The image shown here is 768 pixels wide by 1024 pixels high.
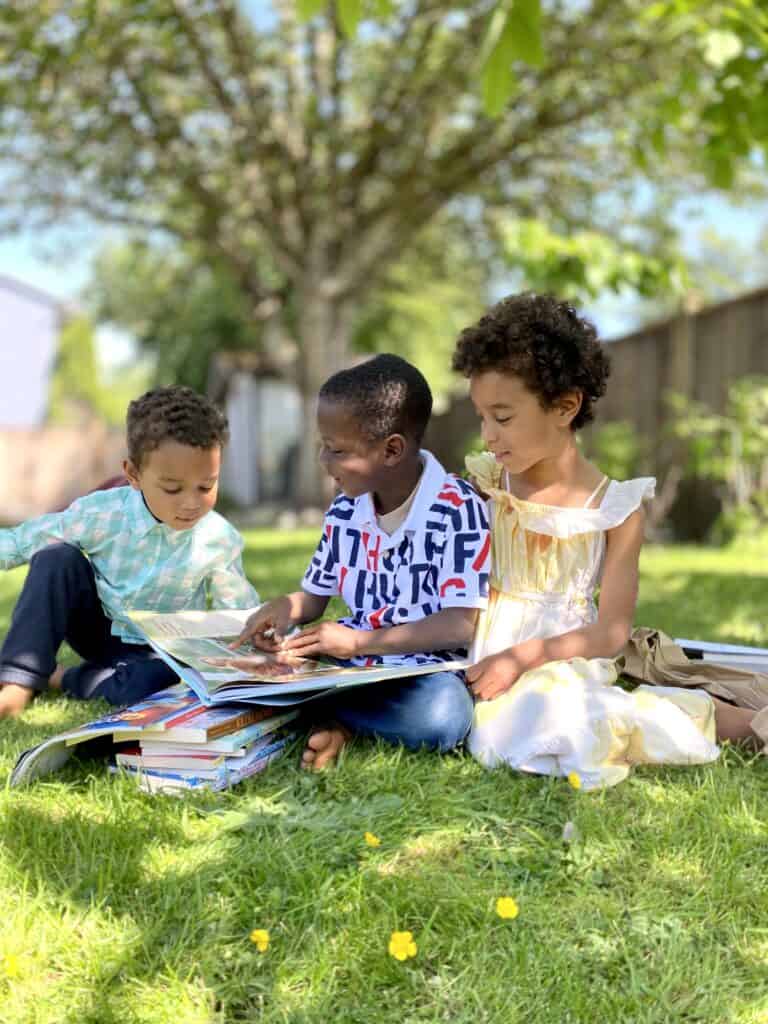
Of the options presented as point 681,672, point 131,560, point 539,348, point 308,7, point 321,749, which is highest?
point 308,7

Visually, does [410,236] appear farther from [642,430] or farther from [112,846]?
[112,846]

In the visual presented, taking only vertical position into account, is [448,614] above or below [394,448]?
below

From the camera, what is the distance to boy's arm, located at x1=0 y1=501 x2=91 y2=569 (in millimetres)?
2906

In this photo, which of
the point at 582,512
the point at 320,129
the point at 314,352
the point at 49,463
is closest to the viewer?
the point at 582,512

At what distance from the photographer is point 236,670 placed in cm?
237

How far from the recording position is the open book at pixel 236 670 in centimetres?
227

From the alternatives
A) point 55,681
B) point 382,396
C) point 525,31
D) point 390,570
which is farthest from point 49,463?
point 382,396

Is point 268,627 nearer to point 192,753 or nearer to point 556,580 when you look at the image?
point 192,753

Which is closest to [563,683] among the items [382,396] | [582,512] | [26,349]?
[582,512]

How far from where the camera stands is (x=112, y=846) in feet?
6.36

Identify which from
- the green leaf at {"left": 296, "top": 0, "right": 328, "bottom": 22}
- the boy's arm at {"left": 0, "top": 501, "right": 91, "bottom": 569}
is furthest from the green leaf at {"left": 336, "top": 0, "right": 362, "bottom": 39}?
the boy's arm at {"left": 0, "top": 501, "right": 91, "bottom": 569}

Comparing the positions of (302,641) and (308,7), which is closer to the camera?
(302,641)

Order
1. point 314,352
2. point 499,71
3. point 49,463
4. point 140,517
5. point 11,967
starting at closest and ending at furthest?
point 11,967, point 140,517, point 499,71, point 314,352, point 49,463

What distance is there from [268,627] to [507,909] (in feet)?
3.77
